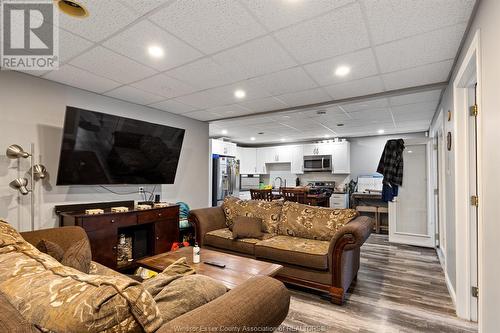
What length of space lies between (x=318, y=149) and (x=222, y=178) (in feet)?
9.73

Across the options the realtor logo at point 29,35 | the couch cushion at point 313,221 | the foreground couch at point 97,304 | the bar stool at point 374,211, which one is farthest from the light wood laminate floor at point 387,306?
the realtor logo at point 29,35

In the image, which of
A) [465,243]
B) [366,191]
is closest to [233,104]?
[465,243]

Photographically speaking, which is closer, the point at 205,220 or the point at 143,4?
the point at 143,4

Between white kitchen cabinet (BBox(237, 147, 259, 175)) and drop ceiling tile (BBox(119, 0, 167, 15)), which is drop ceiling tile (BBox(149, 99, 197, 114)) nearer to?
drop ceiling tile (BBox(119, 0, 167, 15))

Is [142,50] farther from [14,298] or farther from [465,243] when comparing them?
[465,243]

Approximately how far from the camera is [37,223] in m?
3.01

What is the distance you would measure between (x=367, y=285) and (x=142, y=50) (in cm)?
352

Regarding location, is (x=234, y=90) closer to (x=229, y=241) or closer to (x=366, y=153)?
(x=229, y=241)

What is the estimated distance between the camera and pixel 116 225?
10.6 feet

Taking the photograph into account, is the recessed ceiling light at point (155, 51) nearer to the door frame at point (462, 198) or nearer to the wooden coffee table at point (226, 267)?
the wooden coffee table at point (226, 267)

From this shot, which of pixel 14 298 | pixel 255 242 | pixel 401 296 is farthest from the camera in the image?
pixel 255 242

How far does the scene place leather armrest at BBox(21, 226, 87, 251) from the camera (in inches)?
82.4

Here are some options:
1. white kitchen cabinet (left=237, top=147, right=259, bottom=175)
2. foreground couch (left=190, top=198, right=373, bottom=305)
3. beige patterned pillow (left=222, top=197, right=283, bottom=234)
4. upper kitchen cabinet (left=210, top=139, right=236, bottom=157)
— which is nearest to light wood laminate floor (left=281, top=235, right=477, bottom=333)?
foreground couch (left=190, top=198, right=373, bottom=305)

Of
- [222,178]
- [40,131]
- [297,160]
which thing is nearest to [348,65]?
[40,131]
